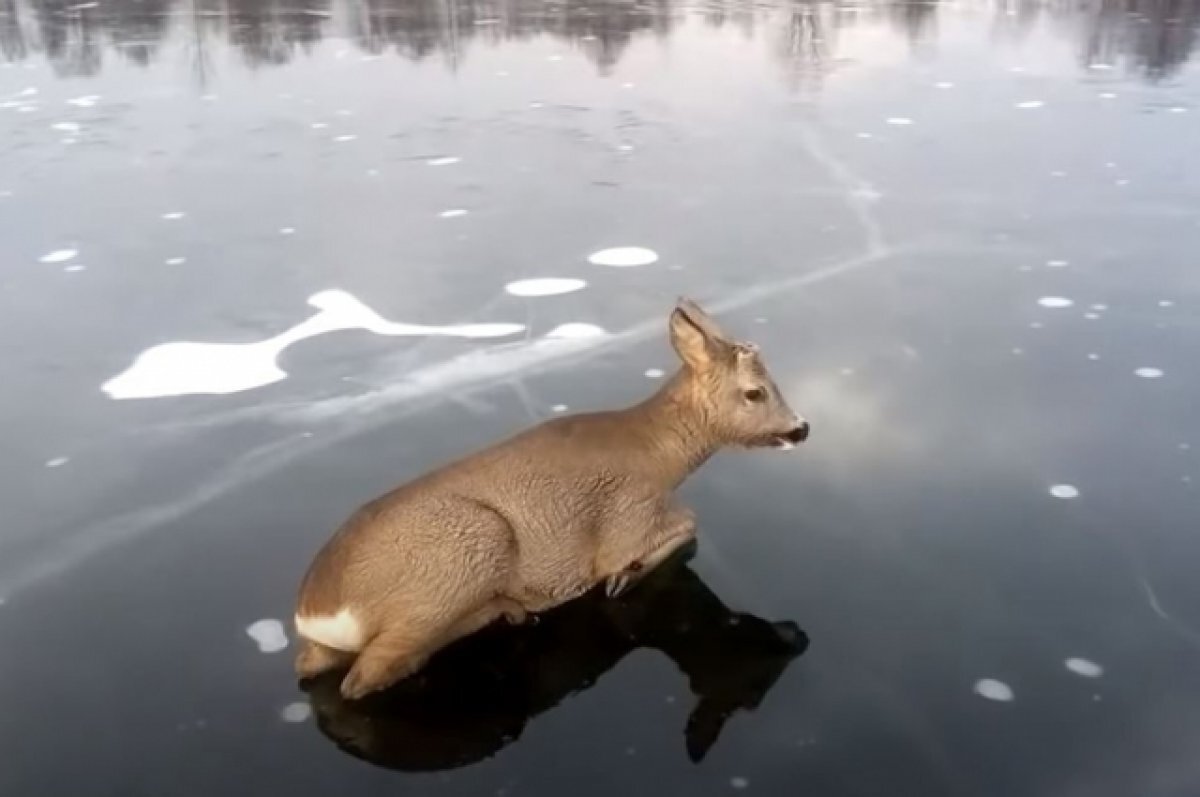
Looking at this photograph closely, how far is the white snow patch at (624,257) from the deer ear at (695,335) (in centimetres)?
240

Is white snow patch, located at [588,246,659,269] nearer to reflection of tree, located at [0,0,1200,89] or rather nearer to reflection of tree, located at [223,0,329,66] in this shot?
reflection of tree, located at [0,0,1200,89]

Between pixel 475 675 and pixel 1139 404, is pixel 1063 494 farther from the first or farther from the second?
pixel 475 675

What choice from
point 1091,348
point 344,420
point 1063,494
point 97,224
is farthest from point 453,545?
point 97,224

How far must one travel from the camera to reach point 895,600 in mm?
2988

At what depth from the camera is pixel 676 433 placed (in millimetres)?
3074

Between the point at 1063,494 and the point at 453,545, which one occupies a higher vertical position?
the point at 453,545

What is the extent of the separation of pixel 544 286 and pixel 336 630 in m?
2.73

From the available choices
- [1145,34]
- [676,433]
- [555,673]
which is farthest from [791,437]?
[1145,34]

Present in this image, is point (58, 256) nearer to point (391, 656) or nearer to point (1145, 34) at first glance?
point (391, 656)

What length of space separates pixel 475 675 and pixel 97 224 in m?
4.14

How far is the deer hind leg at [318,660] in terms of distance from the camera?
2680 mm

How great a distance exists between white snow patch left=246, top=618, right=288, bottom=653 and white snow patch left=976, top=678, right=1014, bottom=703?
154 centimetres

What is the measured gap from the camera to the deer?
8.55ft

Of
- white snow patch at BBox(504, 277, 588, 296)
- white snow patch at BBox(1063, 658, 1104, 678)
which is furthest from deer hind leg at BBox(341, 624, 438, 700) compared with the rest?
white snow patch at BBox(504, 277, 588, 296)
